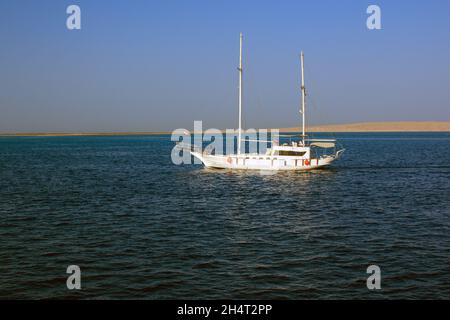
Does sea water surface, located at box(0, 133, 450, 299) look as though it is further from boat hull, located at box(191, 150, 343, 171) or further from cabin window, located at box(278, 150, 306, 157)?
cabin window, located at box(278, 150, 306, 157)

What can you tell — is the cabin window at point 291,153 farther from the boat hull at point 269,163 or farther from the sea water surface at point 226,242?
the sea water surface at point 226,242

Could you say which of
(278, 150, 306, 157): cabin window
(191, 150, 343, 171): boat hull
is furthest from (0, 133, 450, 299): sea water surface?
(278, 150, 306, 157): cabin window

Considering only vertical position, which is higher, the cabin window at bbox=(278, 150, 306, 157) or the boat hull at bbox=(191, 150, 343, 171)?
the cabin window at bbox=(278, 150, 306, 157)

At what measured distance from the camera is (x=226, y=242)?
23562 millimetres

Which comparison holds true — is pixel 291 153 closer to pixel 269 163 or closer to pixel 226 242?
pixel 269 163

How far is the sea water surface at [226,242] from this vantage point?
56.7 ft

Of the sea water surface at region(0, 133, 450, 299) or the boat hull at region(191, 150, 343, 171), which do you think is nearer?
the sea water surface at region(0, 133, 450, 299)

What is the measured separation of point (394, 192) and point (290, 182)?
38.7 feet

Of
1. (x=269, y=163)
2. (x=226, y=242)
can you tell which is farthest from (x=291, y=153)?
(x=226, y=242)

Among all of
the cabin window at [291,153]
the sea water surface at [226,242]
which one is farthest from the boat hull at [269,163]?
the sea water surface at [226,242]

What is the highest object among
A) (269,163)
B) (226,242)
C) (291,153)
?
(291,153)

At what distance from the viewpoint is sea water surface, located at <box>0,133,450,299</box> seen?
17.3 m

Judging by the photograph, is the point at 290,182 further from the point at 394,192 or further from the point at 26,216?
the point at 26,216

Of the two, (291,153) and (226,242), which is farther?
(291,153)
